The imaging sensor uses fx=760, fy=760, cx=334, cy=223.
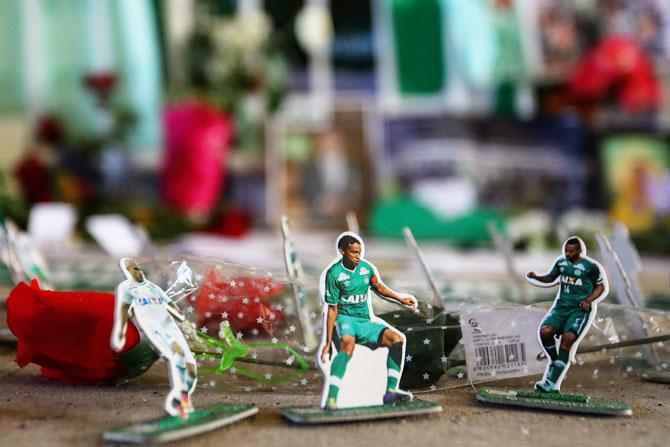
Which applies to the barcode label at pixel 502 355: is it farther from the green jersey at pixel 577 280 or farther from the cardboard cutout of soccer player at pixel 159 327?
the cardboard cutout of soccer player at pixel 159 327

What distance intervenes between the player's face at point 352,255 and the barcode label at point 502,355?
17 cm

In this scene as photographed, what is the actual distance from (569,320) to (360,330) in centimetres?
21

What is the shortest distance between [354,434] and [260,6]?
2367 millimetres

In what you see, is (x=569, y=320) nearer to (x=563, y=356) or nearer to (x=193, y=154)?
(x=563, y=356)

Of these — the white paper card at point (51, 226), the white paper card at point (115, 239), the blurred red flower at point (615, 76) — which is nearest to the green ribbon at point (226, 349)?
the white paper card at point (115, 239)

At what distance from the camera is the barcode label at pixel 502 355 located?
2.64 feet

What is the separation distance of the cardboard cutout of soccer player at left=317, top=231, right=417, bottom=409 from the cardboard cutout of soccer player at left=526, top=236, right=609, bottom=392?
15cm

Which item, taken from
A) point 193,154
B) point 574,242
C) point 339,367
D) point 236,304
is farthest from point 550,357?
point 193,154

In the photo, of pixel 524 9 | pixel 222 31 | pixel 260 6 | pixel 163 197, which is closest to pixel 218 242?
pixel 163 197

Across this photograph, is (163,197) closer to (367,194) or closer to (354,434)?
(367,194)

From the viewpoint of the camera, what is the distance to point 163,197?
8.66 ft

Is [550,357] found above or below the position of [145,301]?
below

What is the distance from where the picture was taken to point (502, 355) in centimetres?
81

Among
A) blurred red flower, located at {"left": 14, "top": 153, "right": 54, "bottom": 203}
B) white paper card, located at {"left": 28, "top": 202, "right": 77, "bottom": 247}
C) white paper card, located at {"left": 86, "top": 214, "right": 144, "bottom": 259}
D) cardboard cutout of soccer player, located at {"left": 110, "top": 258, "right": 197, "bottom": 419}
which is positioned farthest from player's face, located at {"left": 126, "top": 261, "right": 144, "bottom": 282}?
blurred red flower, located at {"left": 14, "top": 153, "right": 54, "bottom": 203}
